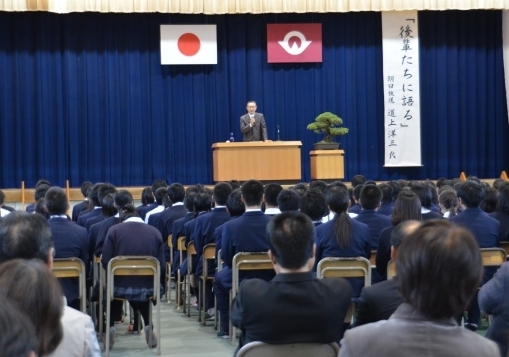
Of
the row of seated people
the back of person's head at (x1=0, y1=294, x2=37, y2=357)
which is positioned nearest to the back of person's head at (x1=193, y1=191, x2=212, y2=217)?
the row of seated people

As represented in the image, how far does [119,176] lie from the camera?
1516 cm

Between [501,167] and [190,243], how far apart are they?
10.8 meters

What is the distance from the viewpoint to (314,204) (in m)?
5.75

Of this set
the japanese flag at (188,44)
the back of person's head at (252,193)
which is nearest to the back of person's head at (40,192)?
the back of person's head at (252,193)

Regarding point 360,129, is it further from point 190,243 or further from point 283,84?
point 190,243

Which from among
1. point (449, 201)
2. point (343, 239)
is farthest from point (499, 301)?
point (449, 201)

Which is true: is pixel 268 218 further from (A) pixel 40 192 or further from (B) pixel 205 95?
(B) pixel 205 95

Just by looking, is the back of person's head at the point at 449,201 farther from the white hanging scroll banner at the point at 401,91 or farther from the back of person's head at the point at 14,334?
the white hanging scroll banner at the point at 401,91

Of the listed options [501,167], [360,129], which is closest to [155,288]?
[360,129]

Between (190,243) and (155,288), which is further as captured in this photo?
(190,243)

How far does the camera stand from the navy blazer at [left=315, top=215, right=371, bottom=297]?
5188mm

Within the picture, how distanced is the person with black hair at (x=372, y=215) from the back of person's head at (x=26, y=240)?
10.6 feet

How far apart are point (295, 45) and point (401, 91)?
222cm

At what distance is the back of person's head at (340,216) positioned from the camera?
518 cm
